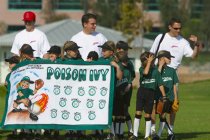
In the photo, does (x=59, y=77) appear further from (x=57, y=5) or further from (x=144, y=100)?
(x=57, y=5)

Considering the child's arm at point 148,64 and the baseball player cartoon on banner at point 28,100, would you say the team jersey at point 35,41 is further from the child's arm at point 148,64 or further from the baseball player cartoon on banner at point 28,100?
the child's arm at point 148,64

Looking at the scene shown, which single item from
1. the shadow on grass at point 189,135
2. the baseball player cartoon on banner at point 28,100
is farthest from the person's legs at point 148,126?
the baseball player cartoon on banner at point 28,100

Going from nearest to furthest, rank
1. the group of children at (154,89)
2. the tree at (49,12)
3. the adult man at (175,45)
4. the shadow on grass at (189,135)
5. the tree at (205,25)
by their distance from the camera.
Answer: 1. the group of children at (154,89)
2. the adult man at (175,45)
3. the shadow on grass at (189,135)
4. the tree at (205,25)
5. the tree at (49,12)

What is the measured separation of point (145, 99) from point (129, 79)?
55cm

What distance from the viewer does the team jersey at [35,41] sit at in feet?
59.8

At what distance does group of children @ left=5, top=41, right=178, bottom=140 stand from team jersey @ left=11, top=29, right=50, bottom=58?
0.62 m

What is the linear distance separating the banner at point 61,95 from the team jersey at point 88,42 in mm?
1286

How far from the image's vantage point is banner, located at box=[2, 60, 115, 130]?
53.5ft

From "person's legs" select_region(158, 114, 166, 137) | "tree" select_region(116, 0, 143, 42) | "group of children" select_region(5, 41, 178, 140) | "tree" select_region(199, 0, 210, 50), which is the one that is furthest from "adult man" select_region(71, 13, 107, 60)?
"tree" select_region(199, 0, 210, 50)

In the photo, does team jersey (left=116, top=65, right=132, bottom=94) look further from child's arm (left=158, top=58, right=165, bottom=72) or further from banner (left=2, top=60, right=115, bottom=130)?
banner (left=2, top=60, right=115, bottom=130)

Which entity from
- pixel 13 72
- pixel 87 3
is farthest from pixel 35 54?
pixel 87 3

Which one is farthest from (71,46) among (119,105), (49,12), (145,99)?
(49,12)

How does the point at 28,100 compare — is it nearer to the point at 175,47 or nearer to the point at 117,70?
the point at 117,70

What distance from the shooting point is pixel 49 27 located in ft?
247
